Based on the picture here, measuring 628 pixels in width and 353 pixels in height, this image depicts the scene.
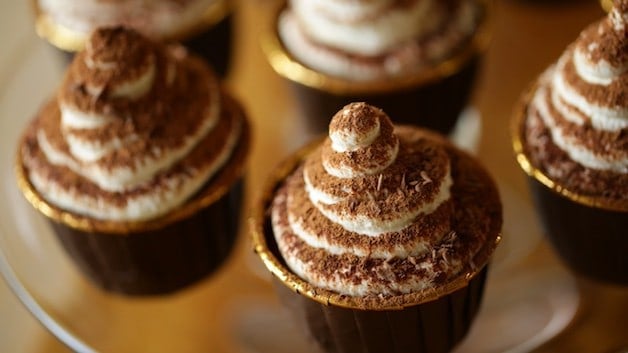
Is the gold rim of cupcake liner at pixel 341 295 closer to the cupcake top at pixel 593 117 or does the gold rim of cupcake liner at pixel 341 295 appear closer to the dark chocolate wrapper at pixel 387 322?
the dark chocolate wrapper at pixel 387 322

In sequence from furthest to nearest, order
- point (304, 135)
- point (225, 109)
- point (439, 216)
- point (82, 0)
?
point (304, 135) < point (82, 0) < point (225, 109) < point (439, 216)

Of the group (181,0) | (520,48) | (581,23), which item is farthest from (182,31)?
(581,23)

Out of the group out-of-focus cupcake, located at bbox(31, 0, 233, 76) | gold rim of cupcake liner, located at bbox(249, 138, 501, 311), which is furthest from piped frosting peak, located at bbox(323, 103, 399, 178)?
out-of-focus cupcake, located at bbox(31, 0, 233, 76)

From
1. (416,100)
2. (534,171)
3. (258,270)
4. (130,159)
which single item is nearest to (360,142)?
(534,171)

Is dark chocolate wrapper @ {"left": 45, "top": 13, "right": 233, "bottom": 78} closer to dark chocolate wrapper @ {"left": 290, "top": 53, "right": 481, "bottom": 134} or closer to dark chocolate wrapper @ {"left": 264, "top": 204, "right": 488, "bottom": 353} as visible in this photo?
dark chocolate wrapper @ {"left": 290, "top": 53, "right": 481, "bottom": 134}

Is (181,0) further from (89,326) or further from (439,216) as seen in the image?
(439,216)

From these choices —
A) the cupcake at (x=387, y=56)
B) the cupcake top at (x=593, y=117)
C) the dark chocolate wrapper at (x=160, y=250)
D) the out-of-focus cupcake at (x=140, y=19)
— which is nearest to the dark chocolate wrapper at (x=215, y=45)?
the out-of-focus cupcake at (x=140, y=19)

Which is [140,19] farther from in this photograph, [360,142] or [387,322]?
[387,322]
